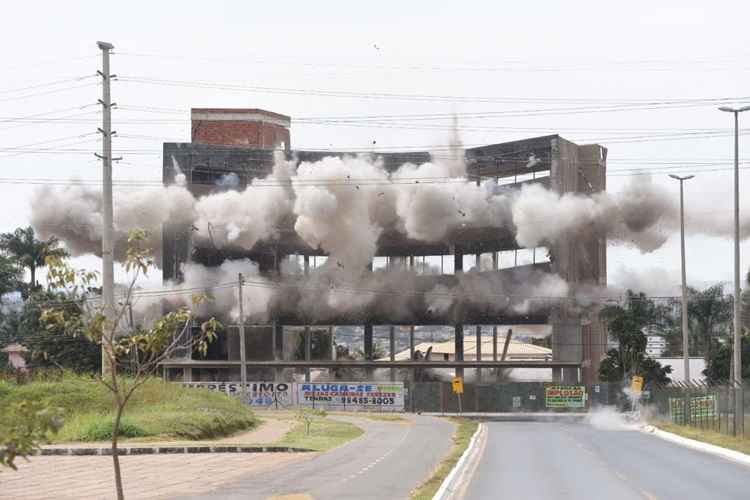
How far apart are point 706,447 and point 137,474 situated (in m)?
20.8

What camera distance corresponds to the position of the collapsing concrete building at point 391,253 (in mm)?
90750

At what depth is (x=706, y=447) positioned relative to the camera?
39062 mm

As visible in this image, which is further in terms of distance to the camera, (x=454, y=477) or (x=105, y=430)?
(x=105, y=430)

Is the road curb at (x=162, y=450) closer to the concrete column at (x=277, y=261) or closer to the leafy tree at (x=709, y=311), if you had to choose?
the leafy tree at (x=709, y=311)

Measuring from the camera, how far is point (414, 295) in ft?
337

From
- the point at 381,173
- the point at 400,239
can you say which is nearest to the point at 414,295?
the point at 400,239

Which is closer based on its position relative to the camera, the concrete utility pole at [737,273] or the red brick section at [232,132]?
the concrete utility pole at [737,273]

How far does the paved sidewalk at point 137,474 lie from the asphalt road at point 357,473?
36.6 inches

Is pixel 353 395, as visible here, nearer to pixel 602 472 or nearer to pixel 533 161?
pixel 533 161

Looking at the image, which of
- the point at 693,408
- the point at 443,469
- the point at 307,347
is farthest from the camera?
the point at 307,347

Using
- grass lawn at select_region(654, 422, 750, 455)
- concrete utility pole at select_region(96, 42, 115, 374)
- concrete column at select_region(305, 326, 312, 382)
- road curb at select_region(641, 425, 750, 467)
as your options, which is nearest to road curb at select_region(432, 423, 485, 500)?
road curb at select_region(641, 425, 750, 467)

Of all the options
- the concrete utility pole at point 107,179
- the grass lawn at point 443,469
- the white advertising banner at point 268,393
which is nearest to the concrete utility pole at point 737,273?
the grass lawn at point 443,469

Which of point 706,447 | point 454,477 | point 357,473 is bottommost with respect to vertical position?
point 706,447

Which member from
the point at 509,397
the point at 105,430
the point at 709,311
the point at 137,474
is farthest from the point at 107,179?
the point at 709,311
